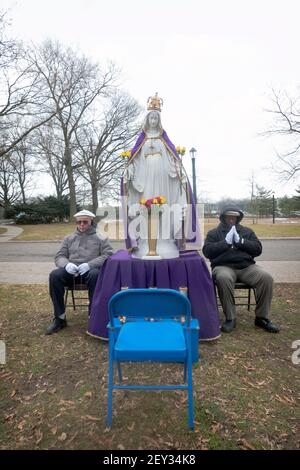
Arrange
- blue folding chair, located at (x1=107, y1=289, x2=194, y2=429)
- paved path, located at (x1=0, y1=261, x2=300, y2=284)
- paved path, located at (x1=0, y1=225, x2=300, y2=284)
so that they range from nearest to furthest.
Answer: blue folding chair, located at (x1=107, y1=289, x2=194, y2=429)
paved path, located at (x1=0, y1=261, x2=300, y2=284)
paved path, located at (x1=0, y1=225, x2=300, y2=284)

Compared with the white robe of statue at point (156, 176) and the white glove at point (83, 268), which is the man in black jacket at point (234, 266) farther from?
the white glove at point (83, 268)

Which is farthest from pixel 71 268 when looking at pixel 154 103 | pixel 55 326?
pixel 154 103

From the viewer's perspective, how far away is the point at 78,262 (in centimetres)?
413

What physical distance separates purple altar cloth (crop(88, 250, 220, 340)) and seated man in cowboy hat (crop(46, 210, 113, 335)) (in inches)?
16.7

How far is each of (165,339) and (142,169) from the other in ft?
7.80

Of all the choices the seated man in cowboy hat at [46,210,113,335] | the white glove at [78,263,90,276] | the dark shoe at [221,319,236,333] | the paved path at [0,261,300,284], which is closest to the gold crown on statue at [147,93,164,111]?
the seated man in cowboy hat at [46,210,113,335]

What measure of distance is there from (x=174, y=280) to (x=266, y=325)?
1.34 meters

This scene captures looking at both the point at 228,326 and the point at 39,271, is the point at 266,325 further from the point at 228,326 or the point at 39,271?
the point at 39,271

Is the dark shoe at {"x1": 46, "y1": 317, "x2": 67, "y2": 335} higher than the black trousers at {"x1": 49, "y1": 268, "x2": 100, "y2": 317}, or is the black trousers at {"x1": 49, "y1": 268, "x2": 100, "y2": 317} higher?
the black trousers at {"x1": 49, "y1": 268, "x2": 100, "y2": 317}

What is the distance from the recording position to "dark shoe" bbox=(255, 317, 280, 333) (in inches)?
151

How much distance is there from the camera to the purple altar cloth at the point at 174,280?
3.52 m

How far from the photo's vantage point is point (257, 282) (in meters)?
3.93

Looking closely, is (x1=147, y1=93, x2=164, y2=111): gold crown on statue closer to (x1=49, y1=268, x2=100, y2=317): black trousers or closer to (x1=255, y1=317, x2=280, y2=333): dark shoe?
(x1=49, y1=268, x2=100, y2=317): black trousers

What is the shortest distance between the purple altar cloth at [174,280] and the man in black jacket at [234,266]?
357mm
